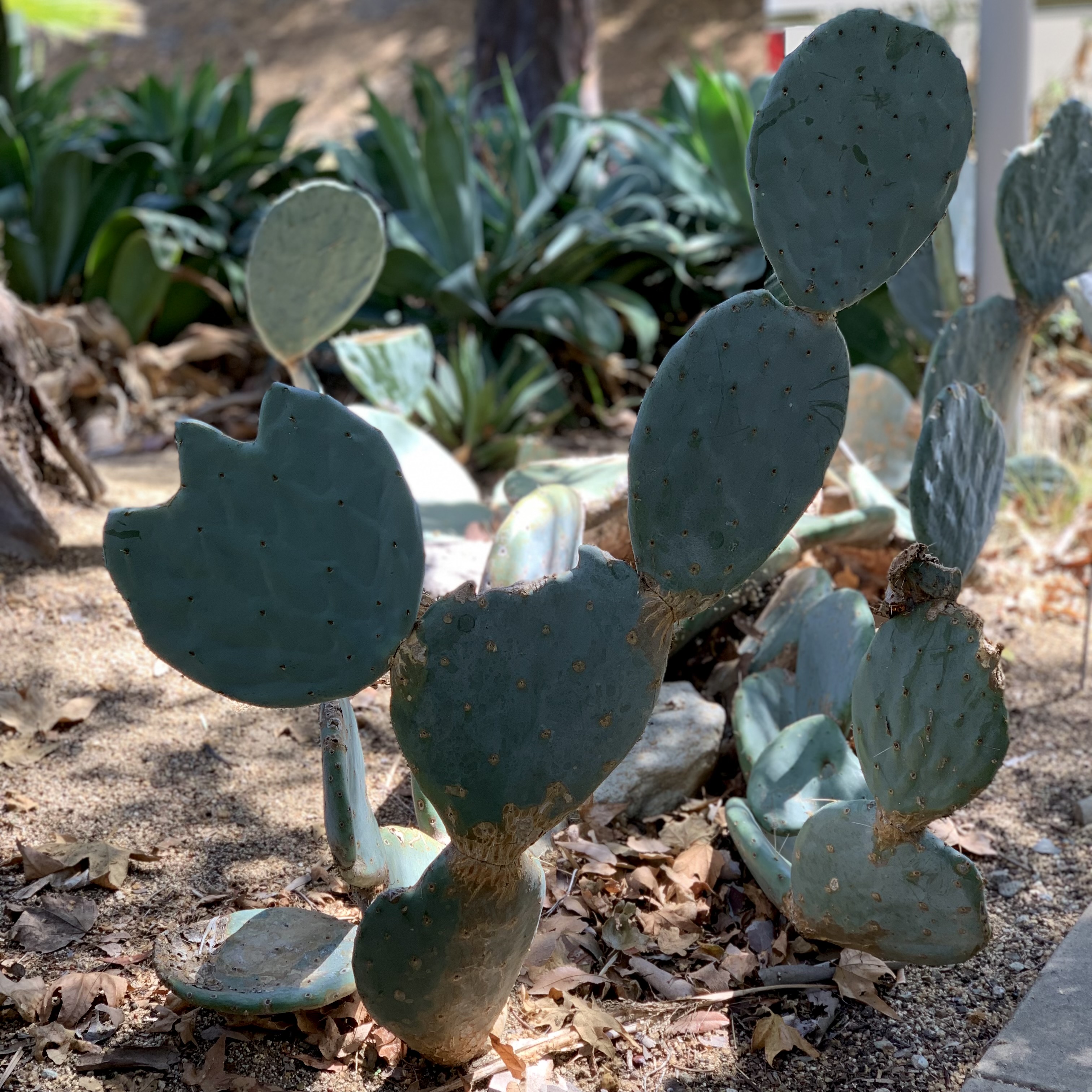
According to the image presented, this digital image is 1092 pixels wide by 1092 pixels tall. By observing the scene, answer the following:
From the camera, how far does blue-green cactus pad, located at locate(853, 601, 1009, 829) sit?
1781 millimetres

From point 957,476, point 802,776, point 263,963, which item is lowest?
point 802,776

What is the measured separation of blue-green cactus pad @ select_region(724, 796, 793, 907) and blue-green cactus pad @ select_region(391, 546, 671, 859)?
735mm

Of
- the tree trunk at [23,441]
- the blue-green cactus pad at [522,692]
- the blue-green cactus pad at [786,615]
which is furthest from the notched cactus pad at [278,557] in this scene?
the tree trunk at [23,441]

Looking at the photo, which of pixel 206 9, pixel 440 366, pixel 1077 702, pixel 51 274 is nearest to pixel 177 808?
pixel 1077 702

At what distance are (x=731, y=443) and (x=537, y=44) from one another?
614cm

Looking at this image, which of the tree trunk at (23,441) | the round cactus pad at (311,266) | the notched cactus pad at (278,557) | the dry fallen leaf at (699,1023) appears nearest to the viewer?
the notched cactus pad at (278,557)

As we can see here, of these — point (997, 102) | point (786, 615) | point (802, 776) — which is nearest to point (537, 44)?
point (997, 102)

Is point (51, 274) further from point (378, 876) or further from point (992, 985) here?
point (992, 985)

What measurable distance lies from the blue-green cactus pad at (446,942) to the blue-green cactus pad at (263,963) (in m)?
0.15

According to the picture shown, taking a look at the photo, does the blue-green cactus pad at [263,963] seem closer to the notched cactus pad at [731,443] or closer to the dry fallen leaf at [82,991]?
the dry fallen leaf at [82,991]

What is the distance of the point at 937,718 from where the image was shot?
5.87 feet

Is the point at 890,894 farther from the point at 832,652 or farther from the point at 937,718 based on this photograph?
the point at 832,652

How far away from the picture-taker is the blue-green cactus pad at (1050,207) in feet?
10.7

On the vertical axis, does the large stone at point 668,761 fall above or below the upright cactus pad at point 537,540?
below
